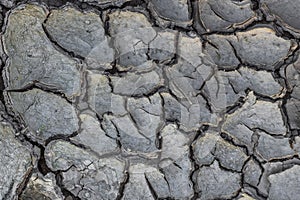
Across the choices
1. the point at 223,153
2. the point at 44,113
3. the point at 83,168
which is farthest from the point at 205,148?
the point at 44,113

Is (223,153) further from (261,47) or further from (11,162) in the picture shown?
(11,162)

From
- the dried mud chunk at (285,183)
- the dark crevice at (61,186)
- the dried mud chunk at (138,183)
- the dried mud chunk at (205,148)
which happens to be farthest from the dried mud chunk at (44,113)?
the dried mud chunk at (285,183)

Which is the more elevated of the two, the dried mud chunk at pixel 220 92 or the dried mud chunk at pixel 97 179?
the dried mud chunk at pixel 220 92

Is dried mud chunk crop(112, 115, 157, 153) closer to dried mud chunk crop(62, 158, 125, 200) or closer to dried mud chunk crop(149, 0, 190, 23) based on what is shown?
dried mud chunk crop(62, 158, 125, 200)

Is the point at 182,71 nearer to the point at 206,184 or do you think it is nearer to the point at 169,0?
the point at 169,0

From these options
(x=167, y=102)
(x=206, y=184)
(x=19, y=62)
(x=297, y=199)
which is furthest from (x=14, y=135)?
(x=297, y=199)

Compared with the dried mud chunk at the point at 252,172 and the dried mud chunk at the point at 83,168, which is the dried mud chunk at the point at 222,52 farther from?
the dried mud chunk at the point at 83,168
